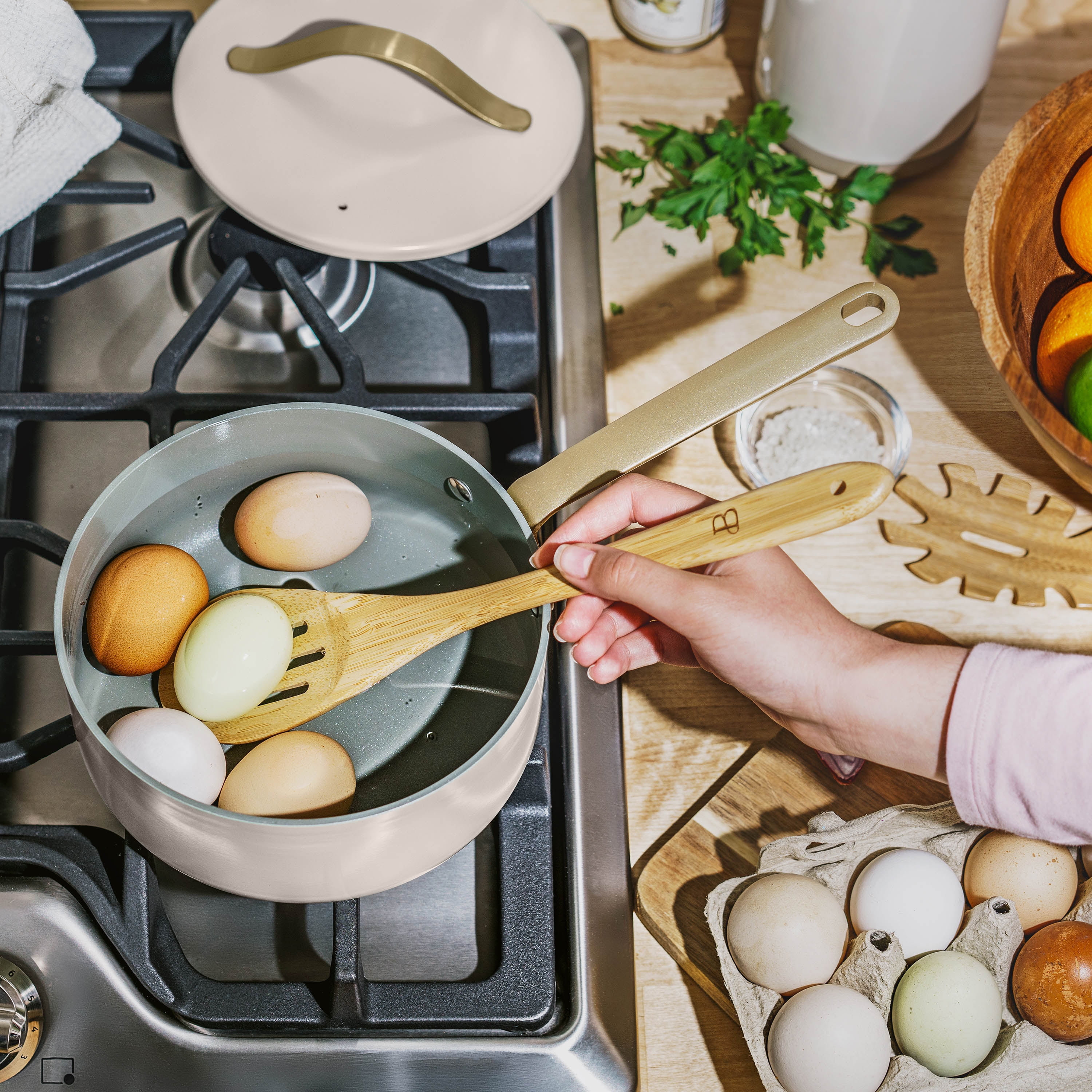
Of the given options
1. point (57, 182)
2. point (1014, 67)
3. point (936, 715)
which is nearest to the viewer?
point (936, 715)

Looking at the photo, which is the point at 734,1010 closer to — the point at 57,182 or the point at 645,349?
the point at 645,349

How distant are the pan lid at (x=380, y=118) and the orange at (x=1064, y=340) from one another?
332 mm

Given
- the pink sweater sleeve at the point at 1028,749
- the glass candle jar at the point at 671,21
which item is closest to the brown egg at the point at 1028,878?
the pink sweater sleeve at the point at 1028,749

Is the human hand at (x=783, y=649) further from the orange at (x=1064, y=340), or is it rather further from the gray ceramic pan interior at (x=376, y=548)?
the orange at (x=1064, y=340)

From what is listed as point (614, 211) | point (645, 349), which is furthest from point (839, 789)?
point (614, 211)

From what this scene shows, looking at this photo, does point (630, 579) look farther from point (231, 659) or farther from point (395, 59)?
point (395, 59)

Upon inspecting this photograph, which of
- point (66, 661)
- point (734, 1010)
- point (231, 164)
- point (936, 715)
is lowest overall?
point (734, 1010)

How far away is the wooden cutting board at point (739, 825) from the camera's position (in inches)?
23.0

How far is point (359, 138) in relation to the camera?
2.23ft

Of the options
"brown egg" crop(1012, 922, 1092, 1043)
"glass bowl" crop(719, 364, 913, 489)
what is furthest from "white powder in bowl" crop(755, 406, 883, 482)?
"brown egg" crop(1012, 922, 1092, 1043)

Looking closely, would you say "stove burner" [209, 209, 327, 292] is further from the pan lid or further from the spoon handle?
the spoon handle

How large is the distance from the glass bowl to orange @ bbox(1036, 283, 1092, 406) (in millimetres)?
100

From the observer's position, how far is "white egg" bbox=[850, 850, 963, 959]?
543 mm

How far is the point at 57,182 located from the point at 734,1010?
0.70 m
